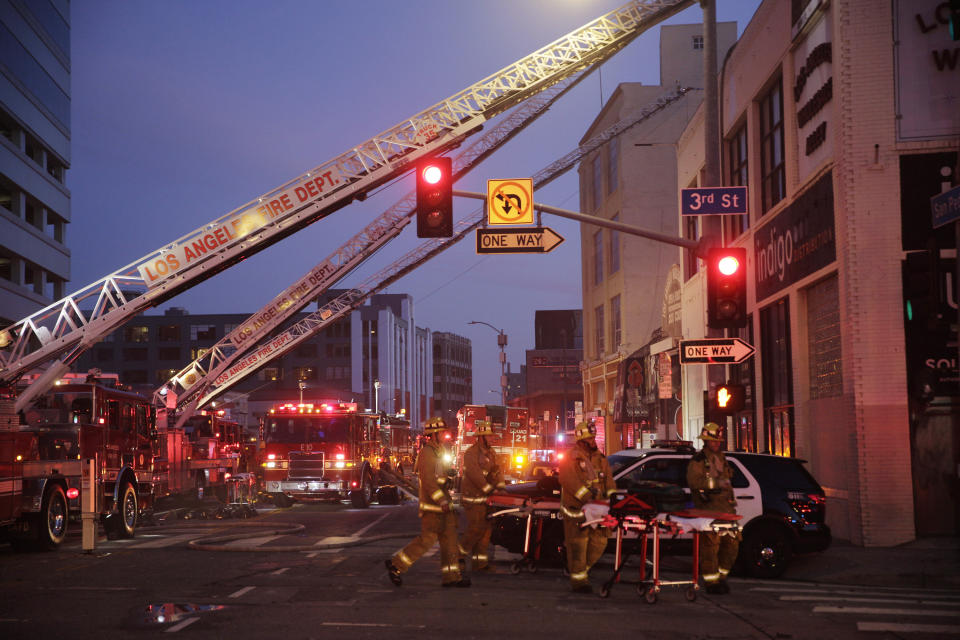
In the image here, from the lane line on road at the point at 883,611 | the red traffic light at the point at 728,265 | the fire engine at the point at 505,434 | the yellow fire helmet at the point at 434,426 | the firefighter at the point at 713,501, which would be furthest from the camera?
the fire engine at the point at 505,434

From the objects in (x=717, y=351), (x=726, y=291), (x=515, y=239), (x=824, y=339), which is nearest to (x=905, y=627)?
(x=726, y=291)

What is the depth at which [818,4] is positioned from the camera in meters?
17.8

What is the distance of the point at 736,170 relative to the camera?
25.3 metres

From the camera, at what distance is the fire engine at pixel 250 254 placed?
816 inches

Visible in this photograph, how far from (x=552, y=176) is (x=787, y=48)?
3224 cm

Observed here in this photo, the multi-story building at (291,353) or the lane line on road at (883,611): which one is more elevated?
the multi-story building at (291,353)

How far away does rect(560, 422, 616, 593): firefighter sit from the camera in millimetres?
11172

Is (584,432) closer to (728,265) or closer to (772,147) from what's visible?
(728,265)

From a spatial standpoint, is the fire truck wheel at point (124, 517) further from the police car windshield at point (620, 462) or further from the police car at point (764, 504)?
the police car at point (764, 504)

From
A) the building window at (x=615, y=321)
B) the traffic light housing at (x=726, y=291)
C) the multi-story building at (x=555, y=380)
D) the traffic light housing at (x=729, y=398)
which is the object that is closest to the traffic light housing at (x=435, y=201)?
the traffic light housing at (x=726, y=291)

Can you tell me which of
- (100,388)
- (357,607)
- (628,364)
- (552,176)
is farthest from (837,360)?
(552,176)

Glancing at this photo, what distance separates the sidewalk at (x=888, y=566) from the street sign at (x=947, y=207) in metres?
4.71

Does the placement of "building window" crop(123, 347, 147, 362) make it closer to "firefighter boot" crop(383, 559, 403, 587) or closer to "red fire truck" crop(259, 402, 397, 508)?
"red fire truck" crop(259, 402, 397, 508)

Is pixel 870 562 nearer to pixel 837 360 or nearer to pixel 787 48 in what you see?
pixel 837 360
